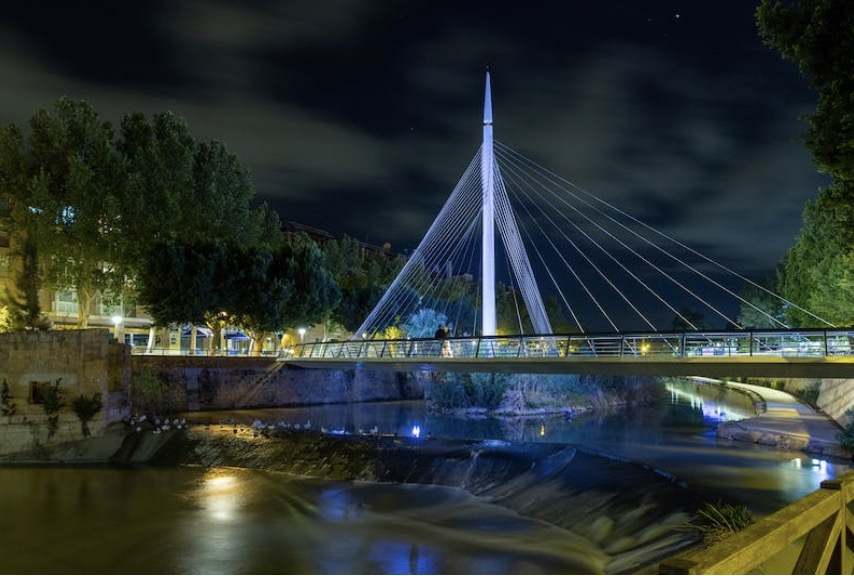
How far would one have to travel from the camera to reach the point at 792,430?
25109 mm

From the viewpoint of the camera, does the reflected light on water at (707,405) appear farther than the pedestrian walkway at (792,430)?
Yes

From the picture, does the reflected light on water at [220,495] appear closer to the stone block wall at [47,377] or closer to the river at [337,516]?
the river at [337,516]

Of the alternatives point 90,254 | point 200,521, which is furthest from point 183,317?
point 200,521

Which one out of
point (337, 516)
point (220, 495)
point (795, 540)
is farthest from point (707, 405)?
point (795, 540)

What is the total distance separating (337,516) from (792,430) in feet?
58.3

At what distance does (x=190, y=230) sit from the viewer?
149 ft

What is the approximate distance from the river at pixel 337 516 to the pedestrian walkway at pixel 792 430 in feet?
2.73

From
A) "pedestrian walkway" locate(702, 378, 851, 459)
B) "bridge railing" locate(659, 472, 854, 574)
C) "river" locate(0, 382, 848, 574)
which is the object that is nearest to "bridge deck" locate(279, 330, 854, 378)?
"river" locate(0, 382, 848, 574)

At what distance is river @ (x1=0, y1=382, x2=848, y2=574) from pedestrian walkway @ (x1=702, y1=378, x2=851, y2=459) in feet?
2.73

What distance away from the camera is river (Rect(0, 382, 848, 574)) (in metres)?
14.3

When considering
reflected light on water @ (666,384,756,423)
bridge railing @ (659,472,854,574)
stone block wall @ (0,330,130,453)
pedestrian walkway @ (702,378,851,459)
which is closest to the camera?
bridge railing @ (659,472,854,574)

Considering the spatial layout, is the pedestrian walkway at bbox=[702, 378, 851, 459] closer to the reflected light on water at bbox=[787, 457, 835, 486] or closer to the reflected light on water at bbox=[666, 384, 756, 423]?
the reflected light on water at bbox=[787, 457, 835, 486]

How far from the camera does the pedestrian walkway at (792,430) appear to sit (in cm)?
2267

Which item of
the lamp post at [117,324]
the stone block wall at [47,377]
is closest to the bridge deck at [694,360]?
the stone block wall at [47,377]
